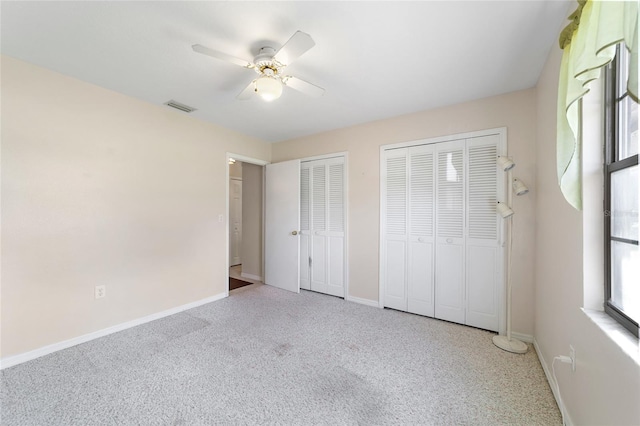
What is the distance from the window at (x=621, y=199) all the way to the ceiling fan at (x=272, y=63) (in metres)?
1.49

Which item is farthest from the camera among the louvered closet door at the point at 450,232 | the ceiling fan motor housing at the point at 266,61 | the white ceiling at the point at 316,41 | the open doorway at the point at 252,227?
the open doorway at the point at 252,227

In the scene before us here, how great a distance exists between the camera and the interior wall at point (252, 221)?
451cm

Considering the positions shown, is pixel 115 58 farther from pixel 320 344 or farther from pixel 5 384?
pixel 320 344

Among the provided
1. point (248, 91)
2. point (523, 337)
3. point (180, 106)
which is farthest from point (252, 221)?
point (523, 337)

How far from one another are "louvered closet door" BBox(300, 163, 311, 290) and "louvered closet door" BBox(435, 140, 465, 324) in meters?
1.84

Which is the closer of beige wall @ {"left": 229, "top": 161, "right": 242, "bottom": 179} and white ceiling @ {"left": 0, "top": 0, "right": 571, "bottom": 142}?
white ceiling @ {"left": 0, "top": 0, "right": 571, "bottom": 142}

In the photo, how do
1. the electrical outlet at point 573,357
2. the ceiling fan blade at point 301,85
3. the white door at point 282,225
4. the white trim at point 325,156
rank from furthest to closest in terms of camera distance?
the white door at point 282,225, the white trim at point 325,156, the ceiling fan blade at point 301,85, the electrical outlet at point 573,357

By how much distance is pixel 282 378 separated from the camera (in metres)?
1.86

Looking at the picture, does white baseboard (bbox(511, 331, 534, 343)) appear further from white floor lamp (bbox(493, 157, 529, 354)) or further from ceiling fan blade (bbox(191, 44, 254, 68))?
ceiling fan blade (bbox(191, 44, 254, 68))

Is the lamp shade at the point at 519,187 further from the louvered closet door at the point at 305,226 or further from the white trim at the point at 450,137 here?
the louvered closet door at the point at 305,226

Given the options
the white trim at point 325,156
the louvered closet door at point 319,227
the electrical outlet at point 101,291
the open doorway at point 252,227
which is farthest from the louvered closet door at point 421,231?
the electrical outlet at point 101,291

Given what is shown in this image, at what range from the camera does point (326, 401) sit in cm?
163

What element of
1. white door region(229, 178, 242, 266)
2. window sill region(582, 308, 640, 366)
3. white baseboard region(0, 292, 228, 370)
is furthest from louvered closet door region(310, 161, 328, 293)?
window sill region(582, 308, 640, 366)

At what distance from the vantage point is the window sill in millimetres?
916
